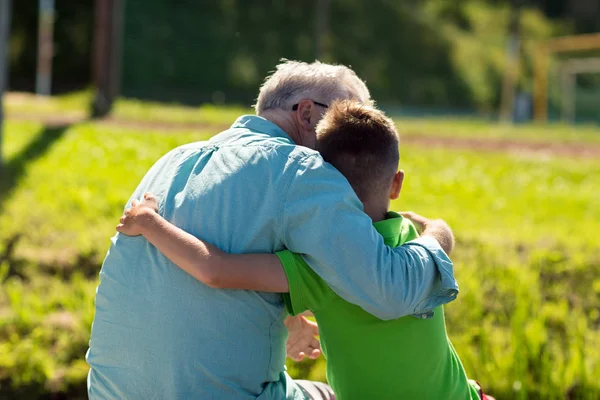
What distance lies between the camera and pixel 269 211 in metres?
1.98

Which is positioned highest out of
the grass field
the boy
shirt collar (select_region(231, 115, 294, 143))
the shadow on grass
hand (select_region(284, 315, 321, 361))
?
shirt collar (select_region(231, 115, 294, 143))

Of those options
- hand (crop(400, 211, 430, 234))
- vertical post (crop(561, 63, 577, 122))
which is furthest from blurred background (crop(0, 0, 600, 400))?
vertical post (crop(561, 63, 577, 122))

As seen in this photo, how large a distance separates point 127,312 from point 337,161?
0.62m

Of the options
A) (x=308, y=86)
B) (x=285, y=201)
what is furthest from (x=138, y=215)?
(x=308, y=86)

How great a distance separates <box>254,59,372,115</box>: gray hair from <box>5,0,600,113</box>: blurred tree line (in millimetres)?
7000

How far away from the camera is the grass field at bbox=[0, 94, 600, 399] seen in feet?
13.2

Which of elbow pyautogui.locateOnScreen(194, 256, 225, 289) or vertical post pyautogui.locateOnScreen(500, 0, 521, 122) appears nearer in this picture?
elbow pyautogui.locateOnScreen(194, 256, 225, 289)

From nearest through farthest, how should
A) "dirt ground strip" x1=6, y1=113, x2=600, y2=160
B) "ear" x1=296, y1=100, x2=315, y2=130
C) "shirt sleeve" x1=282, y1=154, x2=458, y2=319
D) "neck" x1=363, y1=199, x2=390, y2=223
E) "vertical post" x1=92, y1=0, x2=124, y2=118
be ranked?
"shirt sleeve" x1=282, y1=154, x2=458, y2=319 < "neck" x1=363, y1=199, x2=390, y2=223 < "ear" x1=296, y1=100, x2=315, y2=130 < "dirt ground strip" x1=6, y1=113, x2=600, y2=160 < "vertical post" x1=92, y1=0, x2=124, y2=118

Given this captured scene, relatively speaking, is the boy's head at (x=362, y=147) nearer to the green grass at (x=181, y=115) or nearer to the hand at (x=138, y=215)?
the hand at (x=138, y=215)

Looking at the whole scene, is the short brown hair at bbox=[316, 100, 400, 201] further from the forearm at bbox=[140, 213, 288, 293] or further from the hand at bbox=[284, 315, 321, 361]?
the hand at bbox=[284, 315, 321, 361]

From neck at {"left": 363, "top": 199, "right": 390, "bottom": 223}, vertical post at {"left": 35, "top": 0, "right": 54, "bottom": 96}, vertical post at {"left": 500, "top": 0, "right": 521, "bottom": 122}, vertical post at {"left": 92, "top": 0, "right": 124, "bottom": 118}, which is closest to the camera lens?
neck at {"left": 363, "top": 199, "right": 390, "bottom": 223}

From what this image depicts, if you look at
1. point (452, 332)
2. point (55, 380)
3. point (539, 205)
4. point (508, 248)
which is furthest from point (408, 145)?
point (55, 380)

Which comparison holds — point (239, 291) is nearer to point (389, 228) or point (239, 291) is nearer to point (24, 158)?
point (389, 228)

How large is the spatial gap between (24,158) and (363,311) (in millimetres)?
5931
